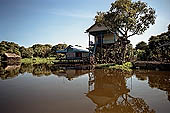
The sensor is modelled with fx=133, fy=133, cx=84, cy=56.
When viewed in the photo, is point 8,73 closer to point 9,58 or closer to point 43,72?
point 43,72

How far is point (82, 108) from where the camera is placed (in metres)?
5.18

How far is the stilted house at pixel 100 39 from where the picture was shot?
2425 cm

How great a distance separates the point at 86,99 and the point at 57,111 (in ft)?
5.93

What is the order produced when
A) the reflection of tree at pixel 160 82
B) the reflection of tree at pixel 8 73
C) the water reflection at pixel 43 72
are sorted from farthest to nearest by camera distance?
1. the water reflection at pixel 43 72
2. the reflection of tree at pixel 8 73
3. the reflection of tree at pixel 160 82

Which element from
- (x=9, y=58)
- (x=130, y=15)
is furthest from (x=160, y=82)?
(x=9, y=58)

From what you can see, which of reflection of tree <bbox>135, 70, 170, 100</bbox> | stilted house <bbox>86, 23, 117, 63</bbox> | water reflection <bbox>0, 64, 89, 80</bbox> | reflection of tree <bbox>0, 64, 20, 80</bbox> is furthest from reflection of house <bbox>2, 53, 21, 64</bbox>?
reflection of tree <bbox>135, 70, 170, 100</bbox>

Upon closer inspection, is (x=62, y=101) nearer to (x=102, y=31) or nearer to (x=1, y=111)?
(x=1, y=111)

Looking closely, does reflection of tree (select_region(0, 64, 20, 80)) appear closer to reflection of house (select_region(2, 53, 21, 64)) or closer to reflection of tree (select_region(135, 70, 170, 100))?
reflection of tree (select_region(135, 70, 170, 100))

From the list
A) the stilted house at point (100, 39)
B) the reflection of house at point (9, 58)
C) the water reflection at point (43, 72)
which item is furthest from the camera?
the reflection of house at point (9, 58)

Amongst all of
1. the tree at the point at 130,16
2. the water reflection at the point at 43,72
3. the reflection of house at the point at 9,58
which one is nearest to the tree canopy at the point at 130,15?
the tree at the point at 130,16

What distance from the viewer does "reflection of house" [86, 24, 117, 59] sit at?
24.3 meters

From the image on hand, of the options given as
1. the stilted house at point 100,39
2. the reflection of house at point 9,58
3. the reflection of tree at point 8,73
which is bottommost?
the reflection of tree at point 8,73

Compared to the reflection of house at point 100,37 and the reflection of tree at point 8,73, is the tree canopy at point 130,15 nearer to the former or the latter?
the reflection of house at point 100,37

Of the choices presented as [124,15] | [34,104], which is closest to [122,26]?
[124,15]
